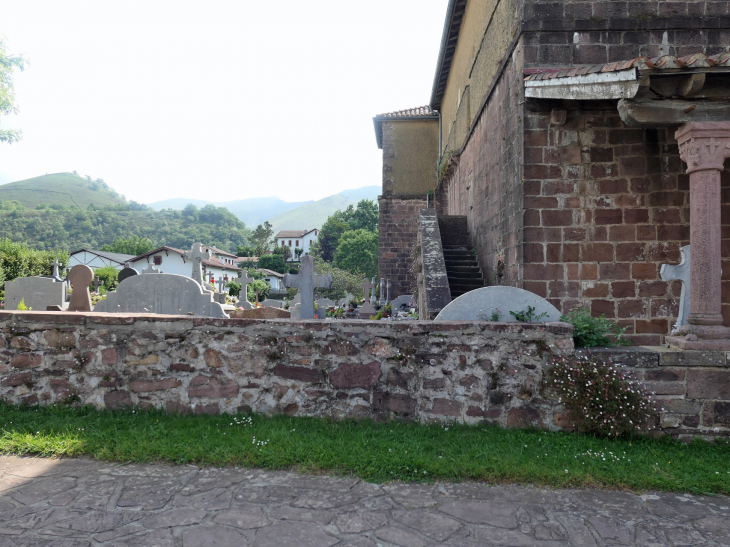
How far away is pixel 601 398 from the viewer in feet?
A: 12.5

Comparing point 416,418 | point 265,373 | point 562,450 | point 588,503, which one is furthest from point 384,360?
point 588,503

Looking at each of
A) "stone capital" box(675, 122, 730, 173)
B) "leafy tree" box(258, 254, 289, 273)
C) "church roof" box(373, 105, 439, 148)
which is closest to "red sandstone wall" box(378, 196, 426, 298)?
"church roof" box(373, 105, 439, 148)

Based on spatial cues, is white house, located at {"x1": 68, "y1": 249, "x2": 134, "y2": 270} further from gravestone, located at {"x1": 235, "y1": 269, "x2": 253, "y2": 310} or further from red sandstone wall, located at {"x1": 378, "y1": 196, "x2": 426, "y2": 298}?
gravestone, located at {"x1": 235, "y1": 269, "x2": 253, "y2": 310}

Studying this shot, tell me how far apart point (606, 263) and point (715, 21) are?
3540 mm

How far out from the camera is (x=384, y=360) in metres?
4.13

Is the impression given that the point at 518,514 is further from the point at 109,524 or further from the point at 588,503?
the point at 109,524

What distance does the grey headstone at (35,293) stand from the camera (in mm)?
11898

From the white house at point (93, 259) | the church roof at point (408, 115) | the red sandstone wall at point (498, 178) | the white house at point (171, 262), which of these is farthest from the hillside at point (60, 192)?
the red sandstone wall at point (498, 178)

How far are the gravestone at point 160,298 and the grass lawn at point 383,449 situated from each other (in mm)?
4077

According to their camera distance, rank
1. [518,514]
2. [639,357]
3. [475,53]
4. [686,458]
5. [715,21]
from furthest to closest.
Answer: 1. [475,53]
2. [715,21]
3. [639,357]
4. [686,458]
5. [518,514]

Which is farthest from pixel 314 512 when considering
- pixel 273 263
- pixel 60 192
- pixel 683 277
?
pixel 60 192

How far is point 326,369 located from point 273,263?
236 ft

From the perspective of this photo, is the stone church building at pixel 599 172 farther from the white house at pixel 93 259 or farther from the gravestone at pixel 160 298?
the white house at pixel 93 259

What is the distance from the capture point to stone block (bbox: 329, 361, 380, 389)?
4129mm
